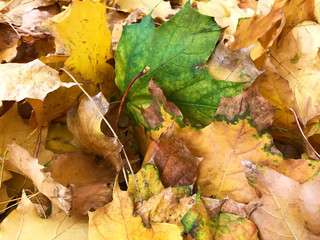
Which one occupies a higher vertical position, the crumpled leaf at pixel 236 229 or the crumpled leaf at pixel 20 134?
the crumpled leaf at pixel 20 134

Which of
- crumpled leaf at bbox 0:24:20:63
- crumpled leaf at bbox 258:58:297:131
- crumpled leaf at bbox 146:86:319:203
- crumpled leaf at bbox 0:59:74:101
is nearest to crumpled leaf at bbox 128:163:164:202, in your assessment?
crumpled leaf at bbox 146:86:319:203

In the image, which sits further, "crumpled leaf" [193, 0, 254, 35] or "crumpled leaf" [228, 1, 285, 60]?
"crumpled leaf" [193, 0, 254, 35]

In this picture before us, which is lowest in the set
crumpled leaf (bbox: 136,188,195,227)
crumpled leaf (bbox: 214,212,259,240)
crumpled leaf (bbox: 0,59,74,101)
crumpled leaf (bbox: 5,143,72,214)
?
crumpled leaf (bbox: 214,212,259,240)

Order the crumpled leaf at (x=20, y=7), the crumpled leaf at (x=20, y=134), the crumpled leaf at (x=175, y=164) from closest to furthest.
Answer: the crumpled leaf at (x=175, y=164) < the crumpled leaf at (x=20, y=134) < the crumpled leaf at (x=20, y=7)

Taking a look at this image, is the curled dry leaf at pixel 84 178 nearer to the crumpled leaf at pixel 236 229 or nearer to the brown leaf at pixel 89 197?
the brown leaf at pixel 89 197

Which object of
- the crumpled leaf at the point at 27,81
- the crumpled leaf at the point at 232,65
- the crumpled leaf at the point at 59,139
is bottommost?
→ the crumpled leaf at the point at 59,139

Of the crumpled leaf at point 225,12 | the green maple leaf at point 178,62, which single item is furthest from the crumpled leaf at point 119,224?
the crumpled leaf at point 225,12

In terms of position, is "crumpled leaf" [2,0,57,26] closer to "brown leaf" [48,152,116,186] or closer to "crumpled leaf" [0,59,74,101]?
"crumpled leaf" [0,59,74,101]

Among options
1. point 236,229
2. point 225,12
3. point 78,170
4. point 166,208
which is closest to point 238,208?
point 236,229
